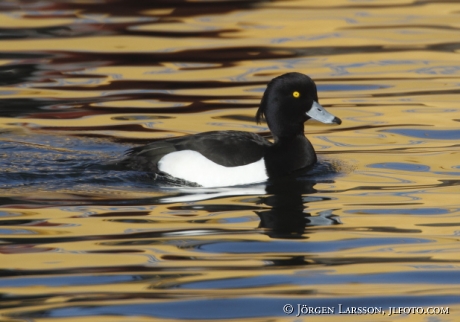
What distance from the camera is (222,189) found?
8.03 m

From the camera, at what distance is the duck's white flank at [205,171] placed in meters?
8.12

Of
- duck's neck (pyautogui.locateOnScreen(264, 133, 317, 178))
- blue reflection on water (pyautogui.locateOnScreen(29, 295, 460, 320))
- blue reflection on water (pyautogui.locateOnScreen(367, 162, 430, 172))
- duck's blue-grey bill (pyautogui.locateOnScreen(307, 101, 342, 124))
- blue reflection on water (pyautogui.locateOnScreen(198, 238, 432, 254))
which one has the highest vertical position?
duck's blue-grey bill (pyautogui.locateOnScreen(307, 101, 342, 124))

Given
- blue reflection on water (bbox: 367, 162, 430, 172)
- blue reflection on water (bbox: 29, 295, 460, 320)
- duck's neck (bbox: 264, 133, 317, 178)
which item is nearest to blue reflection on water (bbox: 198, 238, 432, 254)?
blue reflection on water (bbox: 29, 295, 460, 320)

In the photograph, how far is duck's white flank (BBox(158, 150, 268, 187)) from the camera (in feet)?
26.6

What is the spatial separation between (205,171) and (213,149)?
19cm

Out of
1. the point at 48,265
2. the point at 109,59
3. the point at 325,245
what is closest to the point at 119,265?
the point at 48,265

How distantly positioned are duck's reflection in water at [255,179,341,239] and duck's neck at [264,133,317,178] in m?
0.15

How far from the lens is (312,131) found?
1058 cm

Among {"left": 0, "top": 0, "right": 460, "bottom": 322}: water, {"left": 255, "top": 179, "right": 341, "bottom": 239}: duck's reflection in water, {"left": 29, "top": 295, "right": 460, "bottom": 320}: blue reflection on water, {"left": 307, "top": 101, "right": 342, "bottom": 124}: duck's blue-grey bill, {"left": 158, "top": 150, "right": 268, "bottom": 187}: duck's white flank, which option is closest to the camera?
{"left": 29, "top": 295, "right": 460, "bottom": 320}: blue reflection on water

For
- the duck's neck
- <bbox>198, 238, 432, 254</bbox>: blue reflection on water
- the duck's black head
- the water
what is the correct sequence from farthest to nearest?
the duck's black head < the duck's neck < <bbox>198, 238, 432, 254</bbox>: blue reflection on water < the water

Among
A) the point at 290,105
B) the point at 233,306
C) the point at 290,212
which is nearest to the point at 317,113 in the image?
the point at 290,105

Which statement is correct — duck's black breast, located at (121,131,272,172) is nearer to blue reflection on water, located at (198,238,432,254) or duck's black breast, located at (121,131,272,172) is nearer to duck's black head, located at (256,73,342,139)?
duck's black head, located at (256,73,342,139)

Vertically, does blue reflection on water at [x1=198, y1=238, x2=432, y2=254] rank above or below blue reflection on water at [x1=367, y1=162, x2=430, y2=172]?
above

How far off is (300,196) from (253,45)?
673 centimetres
